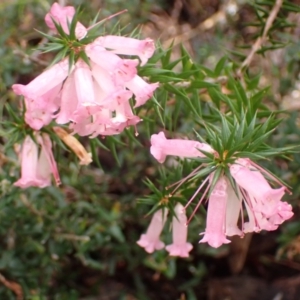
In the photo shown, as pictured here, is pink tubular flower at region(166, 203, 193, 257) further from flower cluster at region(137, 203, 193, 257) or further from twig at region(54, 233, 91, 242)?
twig at region(54, 233, 91, 242)

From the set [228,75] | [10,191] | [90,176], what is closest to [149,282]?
[90,176]

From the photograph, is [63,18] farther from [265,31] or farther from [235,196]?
[265,31]

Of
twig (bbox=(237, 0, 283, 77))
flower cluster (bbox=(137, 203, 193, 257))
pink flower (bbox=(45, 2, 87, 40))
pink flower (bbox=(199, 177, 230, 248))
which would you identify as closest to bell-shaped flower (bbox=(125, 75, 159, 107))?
pink flower (bbox=(45, 2, 87, 40))

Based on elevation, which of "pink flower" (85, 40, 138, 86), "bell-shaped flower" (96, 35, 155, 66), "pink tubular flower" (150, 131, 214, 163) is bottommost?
"pink tubular flower" (150, 131, 214, 163)

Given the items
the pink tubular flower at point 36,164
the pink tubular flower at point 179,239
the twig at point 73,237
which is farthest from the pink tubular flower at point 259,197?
the twig at point 73,237

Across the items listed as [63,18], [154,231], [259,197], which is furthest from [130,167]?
[259,197]

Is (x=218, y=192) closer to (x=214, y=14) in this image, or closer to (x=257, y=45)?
(x=257, y=45)

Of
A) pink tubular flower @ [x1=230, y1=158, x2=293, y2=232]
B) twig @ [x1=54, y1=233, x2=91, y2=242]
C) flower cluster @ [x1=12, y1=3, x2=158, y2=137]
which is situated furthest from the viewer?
twig @ [x1=54, y1=233, x2=91, y2=242]
